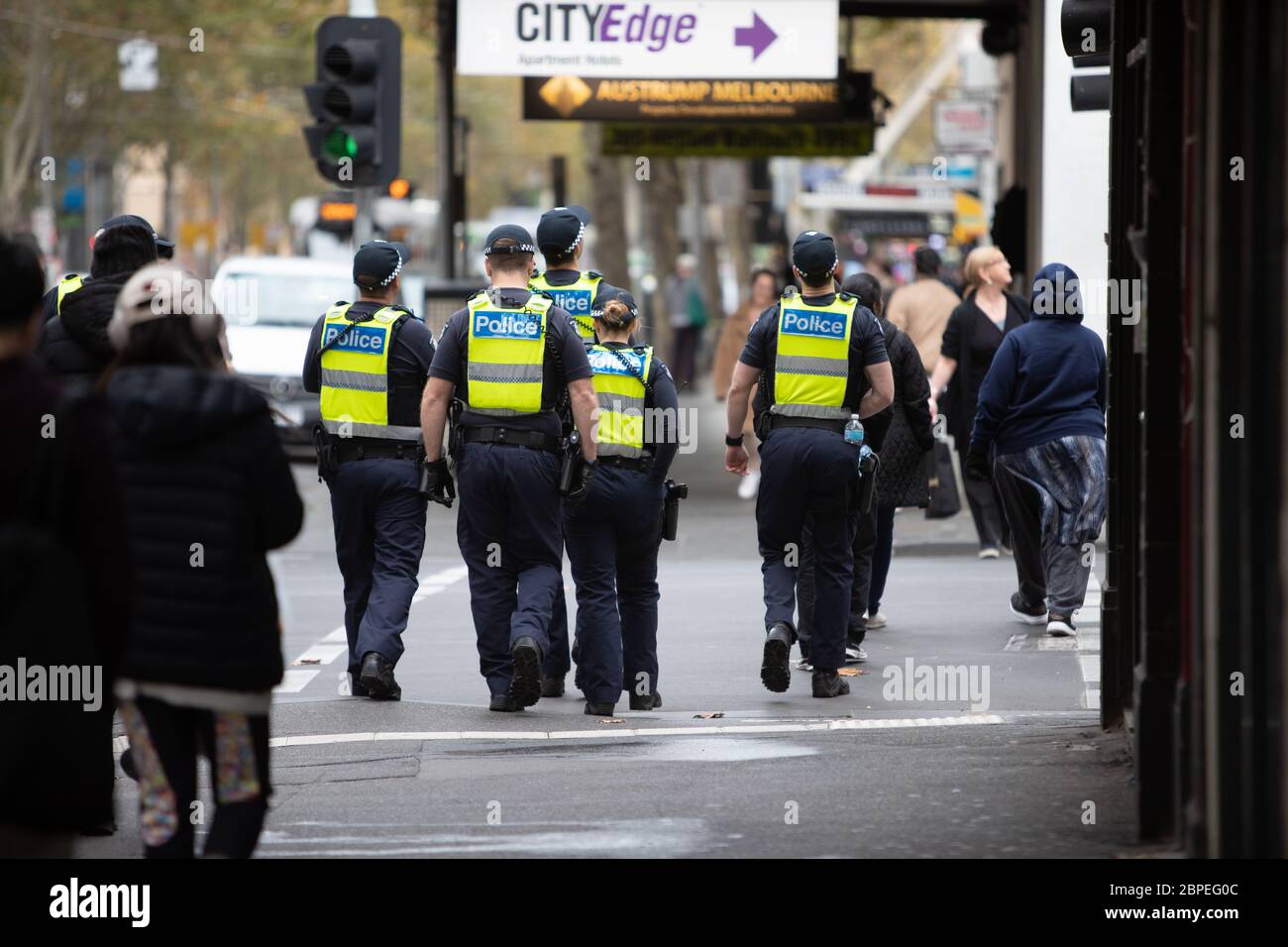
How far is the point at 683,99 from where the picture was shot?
65.1ft

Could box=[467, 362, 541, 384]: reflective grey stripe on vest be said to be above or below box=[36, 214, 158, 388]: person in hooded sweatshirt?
below

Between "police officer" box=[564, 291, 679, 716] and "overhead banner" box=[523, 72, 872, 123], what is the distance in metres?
9.96

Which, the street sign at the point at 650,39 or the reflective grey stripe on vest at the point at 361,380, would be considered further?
the street sign at the point at 650,39

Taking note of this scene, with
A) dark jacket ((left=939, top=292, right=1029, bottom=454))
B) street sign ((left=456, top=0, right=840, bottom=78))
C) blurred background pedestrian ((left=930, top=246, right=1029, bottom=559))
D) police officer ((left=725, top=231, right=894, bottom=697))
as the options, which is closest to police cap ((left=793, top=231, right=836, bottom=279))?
police officer ((left=725, top=231, right=894, bottom=697))

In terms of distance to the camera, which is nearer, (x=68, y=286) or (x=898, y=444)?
(x=68, y=286)

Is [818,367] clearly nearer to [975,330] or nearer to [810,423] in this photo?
[810,423]

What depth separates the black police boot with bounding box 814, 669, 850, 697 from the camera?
1013 cm

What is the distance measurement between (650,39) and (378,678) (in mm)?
9979

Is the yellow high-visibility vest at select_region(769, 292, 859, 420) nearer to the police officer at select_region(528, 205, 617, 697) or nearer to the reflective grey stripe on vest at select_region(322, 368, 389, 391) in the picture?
the police officer at select_region(528, 205, 617, 697)

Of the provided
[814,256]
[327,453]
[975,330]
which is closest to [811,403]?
[814,256]

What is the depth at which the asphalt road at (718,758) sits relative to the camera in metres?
7.13

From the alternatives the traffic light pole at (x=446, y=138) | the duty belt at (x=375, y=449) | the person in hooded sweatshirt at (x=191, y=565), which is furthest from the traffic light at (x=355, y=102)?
the person in hooded sweatshirt at (x=191, y=565)

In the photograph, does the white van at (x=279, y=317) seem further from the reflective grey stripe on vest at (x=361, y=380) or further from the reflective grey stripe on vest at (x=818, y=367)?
the reflective grey stripe on vest at (x=818, y=367)

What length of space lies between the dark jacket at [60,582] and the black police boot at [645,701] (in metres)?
5.15
